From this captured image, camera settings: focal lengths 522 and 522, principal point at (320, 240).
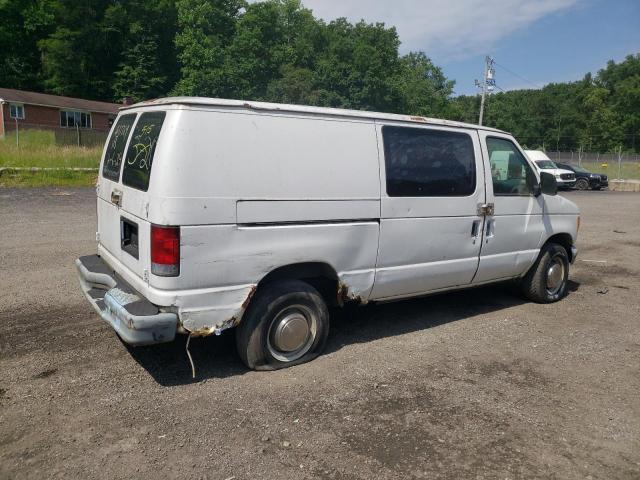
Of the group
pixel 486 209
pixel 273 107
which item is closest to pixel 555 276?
pixel 486 209

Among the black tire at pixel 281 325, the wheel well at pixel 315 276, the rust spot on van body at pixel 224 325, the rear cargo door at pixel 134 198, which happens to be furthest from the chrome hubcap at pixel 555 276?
the rear cargo door at pixel 134 198

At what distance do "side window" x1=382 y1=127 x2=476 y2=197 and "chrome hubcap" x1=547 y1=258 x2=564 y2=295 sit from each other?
1960 mm

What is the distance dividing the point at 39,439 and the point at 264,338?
1.66 m

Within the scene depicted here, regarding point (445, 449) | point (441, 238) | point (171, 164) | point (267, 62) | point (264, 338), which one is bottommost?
point (445, 449)

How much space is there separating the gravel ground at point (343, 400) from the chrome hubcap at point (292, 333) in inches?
6.4

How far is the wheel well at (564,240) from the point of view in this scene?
654 centimetres

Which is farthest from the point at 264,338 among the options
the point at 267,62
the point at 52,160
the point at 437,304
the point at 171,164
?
the point at 267,62

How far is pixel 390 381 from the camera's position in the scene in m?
4.21

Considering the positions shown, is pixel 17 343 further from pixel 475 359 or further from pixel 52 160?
pixel 52 160

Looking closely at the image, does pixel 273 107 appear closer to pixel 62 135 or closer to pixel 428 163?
pixel 428 163

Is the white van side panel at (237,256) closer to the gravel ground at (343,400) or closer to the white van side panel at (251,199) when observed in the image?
the white van side panel at (251,199)

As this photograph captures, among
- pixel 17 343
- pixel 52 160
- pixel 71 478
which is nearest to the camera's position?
pixel 71 478

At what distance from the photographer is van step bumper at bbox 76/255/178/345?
359 cm

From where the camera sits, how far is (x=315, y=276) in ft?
14.6
